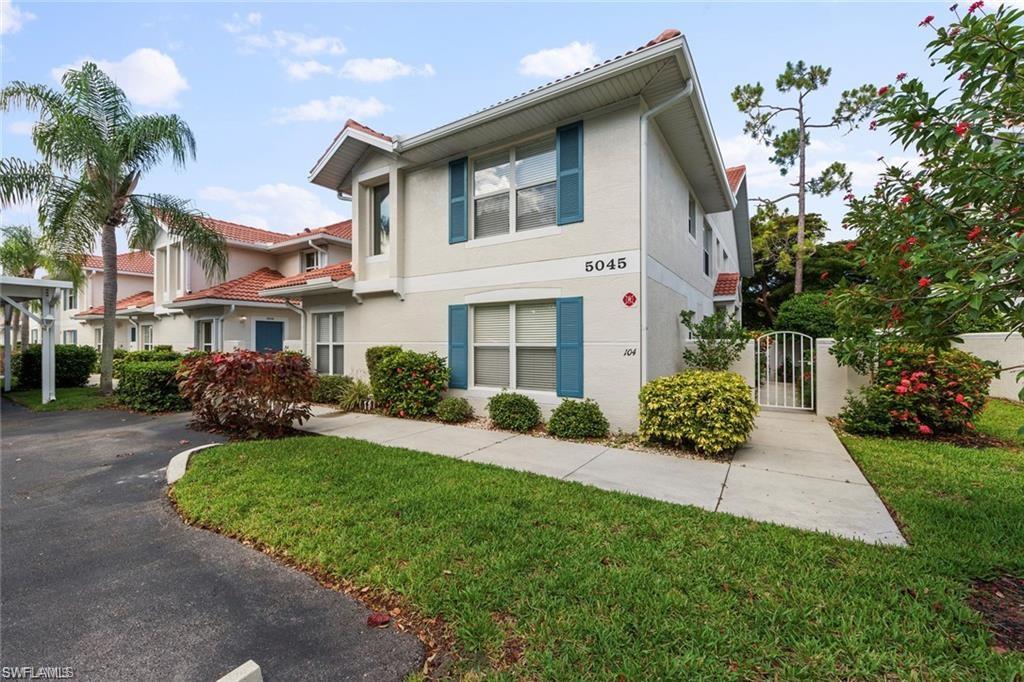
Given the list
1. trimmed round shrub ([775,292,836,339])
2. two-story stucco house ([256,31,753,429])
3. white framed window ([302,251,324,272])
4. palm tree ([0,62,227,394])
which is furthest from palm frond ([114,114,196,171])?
trimmed round shrub ([775,292,836,339])

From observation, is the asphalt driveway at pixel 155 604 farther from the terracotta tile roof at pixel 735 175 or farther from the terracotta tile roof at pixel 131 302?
the terracotta tile roof at pixel 131 302

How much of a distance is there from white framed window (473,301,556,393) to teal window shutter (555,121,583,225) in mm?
1711

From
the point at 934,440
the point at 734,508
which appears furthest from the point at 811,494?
the point at 934,440

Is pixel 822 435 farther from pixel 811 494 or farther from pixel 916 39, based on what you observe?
pixel 916 39

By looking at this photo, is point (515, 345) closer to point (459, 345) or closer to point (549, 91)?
point (459, 345)

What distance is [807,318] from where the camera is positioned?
48.7 ft

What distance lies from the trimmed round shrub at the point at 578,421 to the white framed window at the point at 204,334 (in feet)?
50.2

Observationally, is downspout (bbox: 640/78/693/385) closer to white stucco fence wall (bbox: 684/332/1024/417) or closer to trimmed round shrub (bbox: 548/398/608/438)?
trimmed round shrub (bbox: 548/398/608/438)

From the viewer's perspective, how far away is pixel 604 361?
752 cm

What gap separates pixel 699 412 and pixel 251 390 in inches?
289

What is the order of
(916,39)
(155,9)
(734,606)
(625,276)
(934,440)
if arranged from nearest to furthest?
(734,606), (916,39), (934,440), (625,276), (155,9)

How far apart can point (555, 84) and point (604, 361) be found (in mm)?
4772

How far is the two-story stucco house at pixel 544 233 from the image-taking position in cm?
727

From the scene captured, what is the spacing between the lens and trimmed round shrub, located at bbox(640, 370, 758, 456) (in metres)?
6.24
